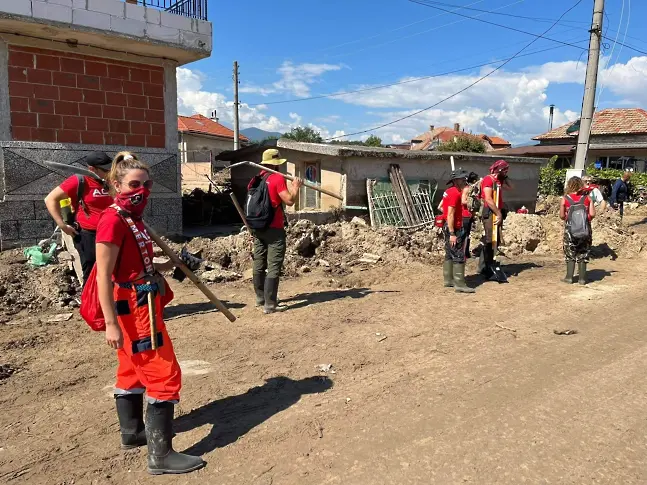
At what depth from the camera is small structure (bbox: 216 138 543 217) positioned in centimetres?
1126

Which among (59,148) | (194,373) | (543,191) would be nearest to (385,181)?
(59,148)

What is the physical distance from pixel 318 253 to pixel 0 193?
544cm

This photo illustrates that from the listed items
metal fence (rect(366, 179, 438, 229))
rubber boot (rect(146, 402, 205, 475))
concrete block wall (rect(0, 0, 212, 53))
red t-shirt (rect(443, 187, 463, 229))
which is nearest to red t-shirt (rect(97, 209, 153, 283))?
rubber boot (rect(146, 402, 205, 475))

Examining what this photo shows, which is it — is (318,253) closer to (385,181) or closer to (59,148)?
(385,181)

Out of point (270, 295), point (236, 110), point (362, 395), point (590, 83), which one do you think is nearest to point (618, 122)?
point (590, 83)

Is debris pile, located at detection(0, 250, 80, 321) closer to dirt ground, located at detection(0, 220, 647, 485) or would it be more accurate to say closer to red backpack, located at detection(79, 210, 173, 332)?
dirt ground, located at detection(0, 220, 647, 485)

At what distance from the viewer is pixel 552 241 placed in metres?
10.6

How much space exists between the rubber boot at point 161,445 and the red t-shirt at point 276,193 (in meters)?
3.18

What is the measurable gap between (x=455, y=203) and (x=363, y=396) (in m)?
3.76

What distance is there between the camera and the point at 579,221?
7223 millimetres

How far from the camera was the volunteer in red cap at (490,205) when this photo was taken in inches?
291

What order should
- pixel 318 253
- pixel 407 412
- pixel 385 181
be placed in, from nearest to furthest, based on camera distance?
pixel 407 412, pixel 318 253, pixel 385 181

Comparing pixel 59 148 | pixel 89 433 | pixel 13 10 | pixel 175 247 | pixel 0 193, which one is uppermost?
pixel 13 10

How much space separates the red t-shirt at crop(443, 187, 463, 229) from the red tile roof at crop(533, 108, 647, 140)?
975 inches
